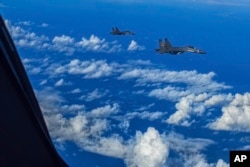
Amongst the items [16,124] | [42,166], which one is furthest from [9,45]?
[42,166]

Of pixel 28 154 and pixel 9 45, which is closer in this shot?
pixel 28 154

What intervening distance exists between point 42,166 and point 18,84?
477mm

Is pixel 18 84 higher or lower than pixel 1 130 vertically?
higher

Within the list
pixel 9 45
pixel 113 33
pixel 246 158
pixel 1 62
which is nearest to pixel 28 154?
pixel 1 62

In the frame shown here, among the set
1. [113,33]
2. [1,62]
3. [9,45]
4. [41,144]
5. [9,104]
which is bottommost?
[41,144]

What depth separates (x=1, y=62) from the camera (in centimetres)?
210

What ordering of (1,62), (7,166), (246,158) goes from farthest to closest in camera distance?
1. (246,158)
2. (1,62)
3. (7,166)

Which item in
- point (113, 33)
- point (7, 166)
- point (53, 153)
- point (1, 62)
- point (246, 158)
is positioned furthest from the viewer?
point (113, 33)

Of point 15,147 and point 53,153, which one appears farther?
point 53,153

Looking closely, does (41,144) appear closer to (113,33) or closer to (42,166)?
(42,166)

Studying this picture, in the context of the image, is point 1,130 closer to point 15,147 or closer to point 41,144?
point 15,147

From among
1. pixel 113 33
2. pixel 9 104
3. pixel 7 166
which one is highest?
pixel 113 33

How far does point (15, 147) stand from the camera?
2.05m

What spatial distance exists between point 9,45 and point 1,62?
0.55 metres
